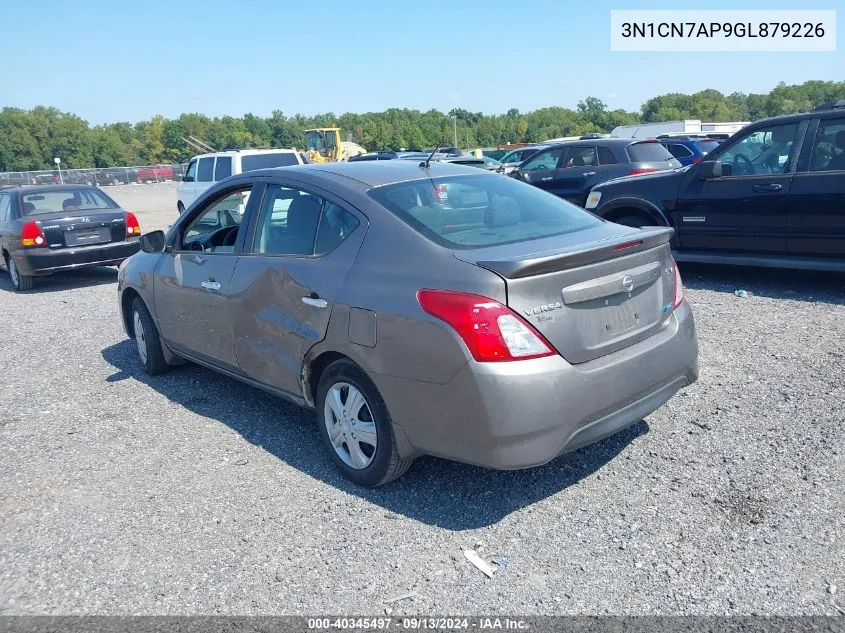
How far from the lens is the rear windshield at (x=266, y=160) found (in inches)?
585

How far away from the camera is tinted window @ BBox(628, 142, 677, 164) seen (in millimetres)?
12070

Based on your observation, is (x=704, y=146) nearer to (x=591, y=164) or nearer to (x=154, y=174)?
(x=591, y=164)

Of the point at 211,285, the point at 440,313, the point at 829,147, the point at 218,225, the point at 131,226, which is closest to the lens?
the point at 440,313

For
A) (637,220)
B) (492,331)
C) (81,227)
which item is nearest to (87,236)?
(81,227)

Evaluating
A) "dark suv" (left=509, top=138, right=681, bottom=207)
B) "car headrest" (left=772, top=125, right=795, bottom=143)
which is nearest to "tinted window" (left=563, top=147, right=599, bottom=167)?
"dark suv" (left=509, top=138, right=681, bottom=207)


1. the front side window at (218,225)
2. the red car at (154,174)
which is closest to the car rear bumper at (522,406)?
the front side window at (218,225)

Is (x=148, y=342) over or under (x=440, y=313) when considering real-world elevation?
under

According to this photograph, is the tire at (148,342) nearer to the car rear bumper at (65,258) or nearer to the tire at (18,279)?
the car rear bumper at (65,258)

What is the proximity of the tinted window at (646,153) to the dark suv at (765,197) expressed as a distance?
3.84 metres

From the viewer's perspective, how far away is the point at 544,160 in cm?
1330

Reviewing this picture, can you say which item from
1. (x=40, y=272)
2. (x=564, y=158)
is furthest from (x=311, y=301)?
(x=564, y=158)

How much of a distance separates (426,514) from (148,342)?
10.7 feet

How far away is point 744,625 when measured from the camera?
2.57 m

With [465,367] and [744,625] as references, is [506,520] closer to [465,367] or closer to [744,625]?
[465,367]
